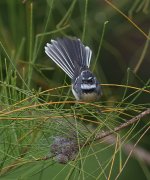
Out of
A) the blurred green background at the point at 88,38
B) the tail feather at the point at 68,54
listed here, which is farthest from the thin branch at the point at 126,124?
the blurred green background at the point at 88,38

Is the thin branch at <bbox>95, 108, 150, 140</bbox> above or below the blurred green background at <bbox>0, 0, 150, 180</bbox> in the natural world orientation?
below

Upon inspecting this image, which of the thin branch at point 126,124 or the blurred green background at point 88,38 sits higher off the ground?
the blurred green background at point 88,38

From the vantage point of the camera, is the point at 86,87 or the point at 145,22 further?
the point at 145,22

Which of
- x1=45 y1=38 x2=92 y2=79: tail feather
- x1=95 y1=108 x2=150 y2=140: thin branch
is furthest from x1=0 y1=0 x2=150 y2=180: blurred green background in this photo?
x1=95 y1=108 x2=150 y2=140: thin branch

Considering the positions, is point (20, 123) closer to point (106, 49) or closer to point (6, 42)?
point (6, 42)

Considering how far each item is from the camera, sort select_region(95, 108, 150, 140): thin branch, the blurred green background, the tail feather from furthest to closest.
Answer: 1. the blurred green background
2. the tail feather
3. select_region(95, 108, 150, 140): thin branch

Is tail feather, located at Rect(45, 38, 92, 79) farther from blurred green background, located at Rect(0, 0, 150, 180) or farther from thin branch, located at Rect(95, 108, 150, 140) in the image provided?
thin branch, located at Rect(95, 108, 150, 140)

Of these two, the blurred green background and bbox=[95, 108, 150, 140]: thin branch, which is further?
the blurred green background

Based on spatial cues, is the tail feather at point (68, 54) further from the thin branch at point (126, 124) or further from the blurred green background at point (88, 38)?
the thin branch at point (126, 124)

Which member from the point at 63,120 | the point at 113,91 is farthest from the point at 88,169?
the point at 63,120
